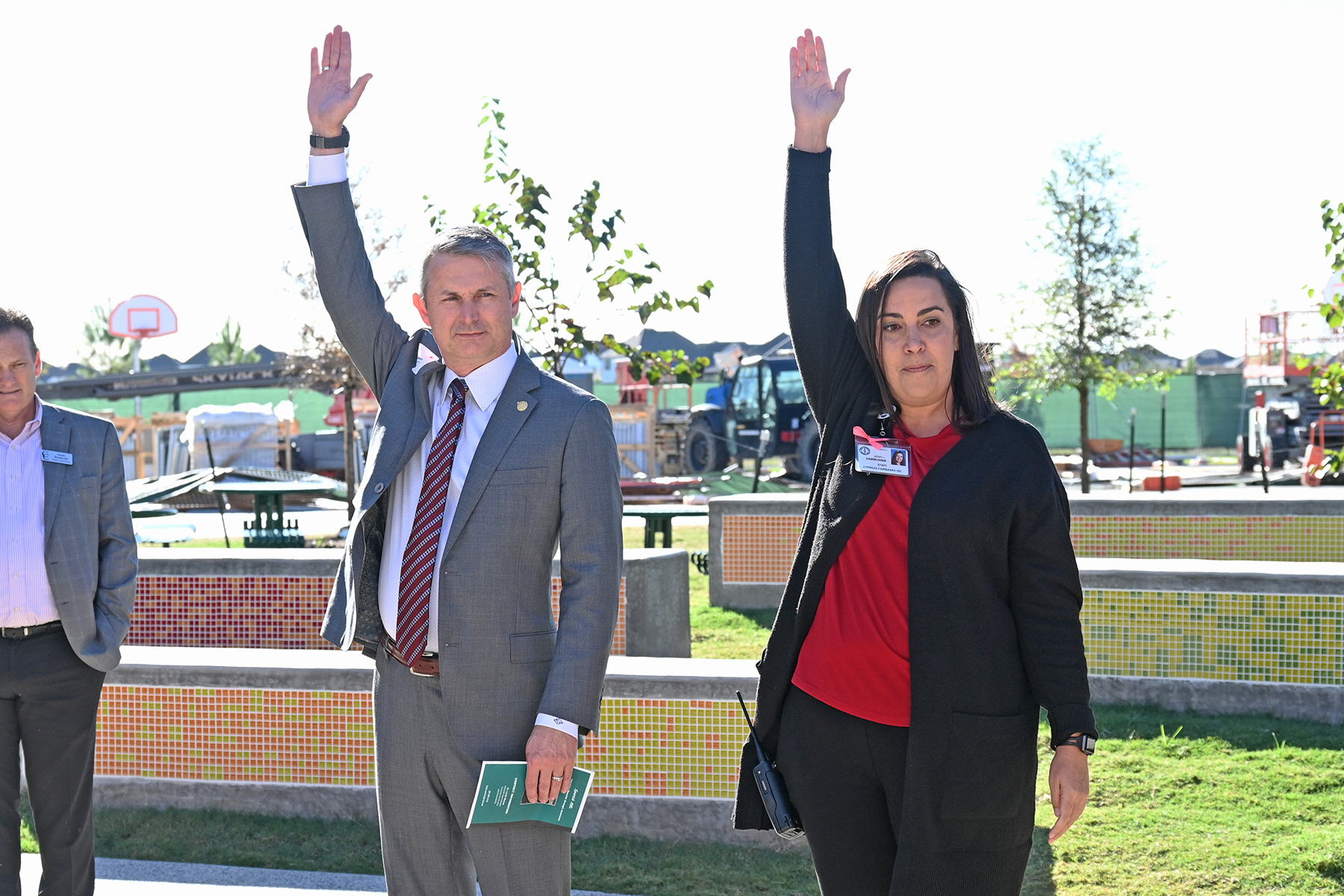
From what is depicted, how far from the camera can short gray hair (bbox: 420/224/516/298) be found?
264 cm

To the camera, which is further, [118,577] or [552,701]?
[118,577]

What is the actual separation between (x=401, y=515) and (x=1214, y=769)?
418 centimetres

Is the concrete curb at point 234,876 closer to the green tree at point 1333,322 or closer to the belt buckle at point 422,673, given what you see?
the belt buckle at point 422,673

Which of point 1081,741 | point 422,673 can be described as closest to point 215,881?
point 422,673

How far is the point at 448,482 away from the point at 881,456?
3.01 ft

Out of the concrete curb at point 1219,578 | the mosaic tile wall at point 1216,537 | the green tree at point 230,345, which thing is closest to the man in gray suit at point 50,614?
the concrete curb at point 1219,578

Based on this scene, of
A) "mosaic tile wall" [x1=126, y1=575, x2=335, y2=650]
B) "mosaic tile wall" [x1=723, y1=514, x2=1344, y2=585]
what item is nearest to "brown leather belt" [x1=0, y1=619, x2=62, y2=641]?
"mosaic tile wall" [x1=126, y1=575, x2=335, y2=650]

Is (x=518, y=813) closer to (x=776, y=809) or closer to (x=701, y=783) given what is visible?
(x=776, y=809)

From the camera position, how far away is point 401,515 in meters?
2.73

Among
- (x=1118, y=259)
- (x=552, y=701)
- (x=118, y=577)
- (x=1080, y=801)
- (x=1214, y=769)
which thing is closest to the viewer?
(x=1080, y=801)

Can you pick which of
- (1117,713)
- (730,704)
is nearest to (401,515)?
(730,704)

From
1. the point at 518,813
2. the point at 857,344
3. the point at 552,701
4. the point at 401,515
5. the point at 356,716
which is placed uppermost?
the point at 857,344

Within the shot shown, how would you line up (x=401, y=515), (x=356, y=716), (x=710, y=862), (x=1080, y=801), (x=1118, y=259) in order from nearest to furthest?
(x=1080, y=801) → (x=401, y=515) → (x=710, y=862) → (x=356, y=716) → (x=1118, y=259)

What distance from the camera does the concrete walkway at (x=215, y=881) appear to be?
4.35 metres
